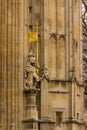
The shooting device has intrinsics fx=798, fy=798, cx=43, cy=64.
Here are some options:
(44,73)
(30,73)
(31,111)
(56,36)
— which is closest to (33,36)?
(56,36)

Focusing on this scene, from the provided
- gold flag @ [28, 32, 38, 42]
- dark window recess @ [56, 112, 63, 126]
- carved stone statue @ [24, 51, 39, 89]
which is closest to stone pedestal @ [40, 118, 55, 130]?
dark window recess @ [56, 112, 63, 126]

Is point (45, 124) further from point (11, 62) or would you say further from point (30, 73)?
point (11, 62)

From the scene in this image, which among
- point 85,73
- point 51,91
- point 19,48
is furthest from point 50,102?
point 85,73

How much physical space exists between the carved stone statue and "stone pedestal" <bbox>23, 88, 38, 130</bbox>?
207 mm

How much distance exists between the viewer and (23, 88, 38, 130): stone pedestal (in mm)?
26234

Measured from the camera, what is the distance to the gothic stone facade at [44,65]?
2645 cm

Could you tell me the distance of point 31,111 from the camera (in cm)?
2645

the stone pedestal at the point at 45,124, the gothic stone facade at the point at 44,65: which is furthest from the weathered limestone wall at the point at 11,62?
the stone pedestal at the point at 45,124

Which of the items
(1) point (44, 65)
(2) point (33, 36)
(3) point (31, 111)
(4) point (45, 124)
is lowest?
(4) point (45, 124)

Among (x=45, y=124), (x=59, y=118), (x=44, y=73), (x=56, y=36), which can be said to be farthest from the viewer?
(x=56, y=36)

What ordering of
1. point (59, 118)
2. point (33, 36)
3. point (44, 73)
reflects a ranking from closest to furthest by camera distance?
point (44, 73) → point (33, 36) → point (59, 118)

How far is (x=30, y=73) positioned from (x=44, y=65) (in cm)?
97

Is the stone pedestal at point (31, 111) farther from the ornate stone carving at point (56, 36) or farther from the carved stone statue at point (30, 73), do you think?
the ornate stone carving at point (56, 36)

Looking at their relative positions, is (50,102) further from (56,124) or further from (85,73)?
(85,73)
